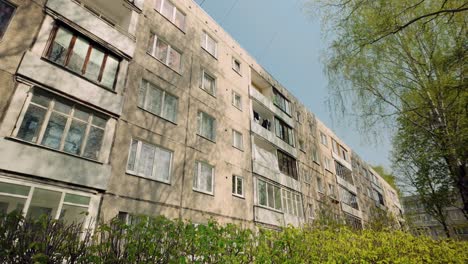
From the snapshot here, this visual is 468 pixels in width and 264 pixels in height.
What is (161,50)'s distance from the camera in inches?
528

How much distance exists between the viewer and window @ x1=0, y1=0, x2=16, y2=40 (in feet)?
25.1

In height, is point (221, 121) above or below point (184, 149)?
above

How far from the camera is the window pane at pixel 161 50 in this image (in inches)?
517

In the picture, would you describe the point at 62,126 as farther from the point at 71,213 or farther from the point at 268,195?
the point at 268,195

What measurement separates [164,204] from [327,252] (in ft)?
23.4

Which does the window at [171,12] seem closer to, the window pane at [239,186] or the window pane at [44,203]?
the window pane at [239,186]

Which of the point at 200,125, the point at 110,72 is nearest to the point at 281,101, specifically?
the point at 200,125

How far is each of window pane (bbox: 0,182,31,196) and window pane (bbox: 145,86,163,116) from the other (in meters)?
5.47

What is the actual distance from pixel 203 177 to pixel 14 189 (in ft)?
24.8

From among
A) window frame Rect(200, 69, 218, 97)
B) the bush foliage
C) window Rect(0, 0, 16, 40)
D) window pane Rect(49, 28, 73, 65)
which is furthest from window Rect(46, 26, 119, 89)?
the bush foliage

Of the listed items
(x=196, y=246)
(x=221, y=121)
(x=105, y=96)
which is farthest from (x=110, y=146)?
(x=221, y=121)

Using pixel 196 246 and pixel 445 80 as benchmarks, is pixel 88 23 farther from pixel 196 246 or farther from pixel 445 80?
pixel 445 80

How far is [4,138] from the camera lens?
22.2 feet

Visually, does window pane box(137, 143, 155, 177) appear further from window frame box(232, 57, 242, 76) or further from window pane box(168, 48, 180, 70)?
window frame box(232, 57, 242, 76)
